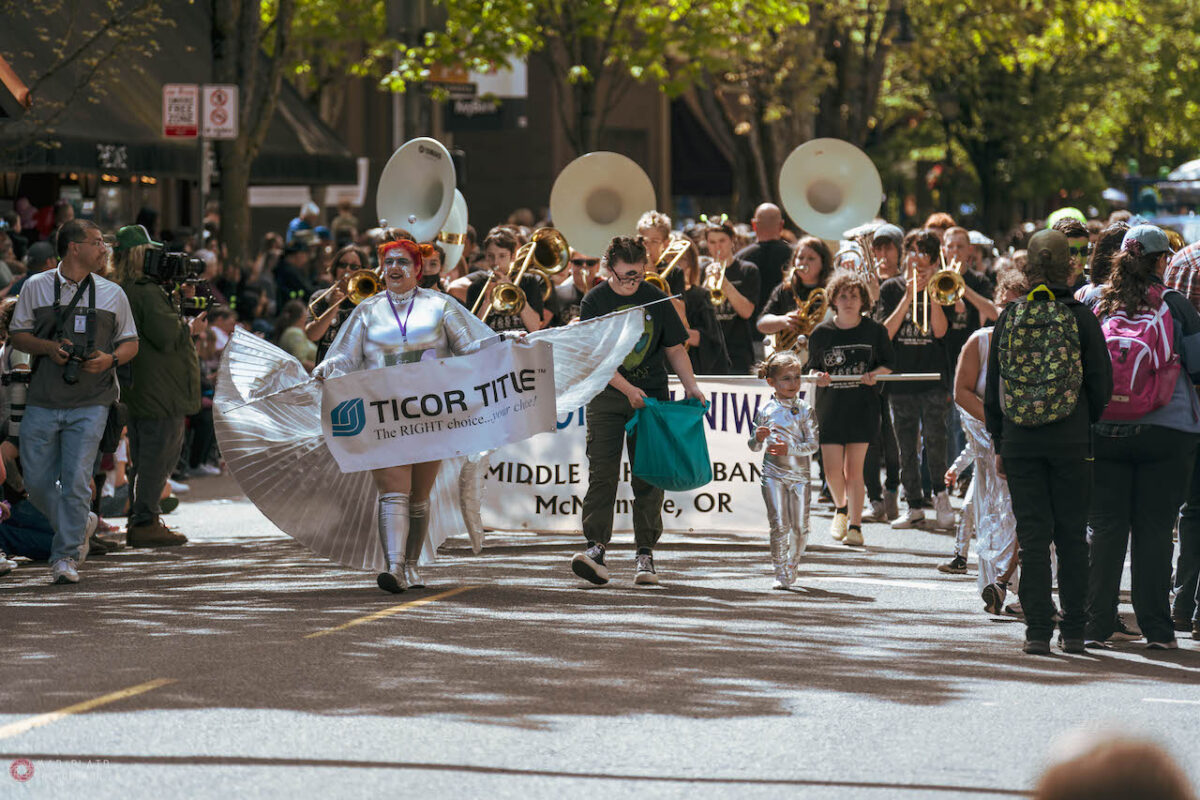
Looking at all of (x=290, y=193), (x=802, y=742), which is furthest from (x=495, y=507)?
(x=290, y=193)

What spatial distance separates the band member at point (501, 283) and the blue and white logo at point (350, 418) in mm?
2925

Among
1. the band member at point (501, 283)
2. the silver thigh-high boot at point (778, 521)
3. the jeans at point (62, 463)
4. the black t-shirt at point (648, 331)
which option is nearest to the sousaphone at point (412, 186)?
the band member at point (501, 283)

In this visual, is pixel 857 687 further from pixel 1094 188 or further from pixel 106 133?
pixel 1094 188

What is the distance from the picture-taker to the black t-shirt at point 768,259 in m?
16.1

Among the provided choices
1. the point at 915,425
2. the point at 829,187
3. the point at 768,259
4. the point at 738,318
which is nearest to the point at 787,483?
the point at 915,425

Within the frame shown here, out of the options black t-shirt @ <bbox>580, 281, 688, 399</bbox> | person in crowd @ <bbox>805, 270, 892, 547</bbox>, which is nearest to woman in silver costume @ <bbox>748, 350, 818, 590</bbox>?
black t-shirt @ <bbox>580, 281, 688, 399</bbox>

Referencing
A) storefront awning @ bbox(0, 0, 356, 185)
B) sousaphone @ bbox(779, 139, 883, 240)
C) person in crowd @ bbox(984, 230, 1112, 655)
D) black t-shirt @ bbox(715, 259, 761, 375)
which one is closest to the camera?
person in crowd @ bbox(984, 230, 1112, 655)

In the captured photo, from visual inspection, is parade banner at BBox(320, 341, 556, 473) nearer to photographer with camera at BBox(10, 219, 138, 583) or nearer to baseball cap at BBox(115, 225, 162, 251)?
photographer with camera at BBox(10, 219, 138, 583)

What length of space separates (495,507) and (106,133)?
11.0 meters

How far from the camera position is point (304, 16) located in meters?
32.9

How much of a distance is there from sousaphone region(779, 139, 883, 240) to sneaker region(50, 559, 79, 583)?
848cm

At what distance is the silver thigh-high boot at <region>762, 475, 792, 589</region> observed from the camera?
35.7 feet

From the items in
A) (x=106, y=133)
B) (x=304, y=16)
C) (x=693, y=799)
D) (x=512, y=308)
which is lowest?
(x=693, y=799)

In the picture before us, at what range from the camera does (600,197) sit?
15.8 metres
